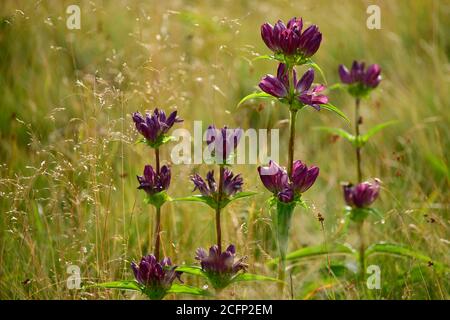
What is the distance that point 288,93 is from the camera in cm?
180

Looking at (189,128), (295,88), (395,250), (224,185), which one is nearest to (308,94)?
(295,88)

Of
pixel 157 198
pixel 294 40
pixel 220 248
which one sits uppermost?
pixel 294 40

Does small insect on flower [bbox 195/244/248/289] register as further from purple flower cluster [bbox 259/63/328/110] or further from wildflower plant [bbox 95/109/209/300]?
purple flower cluster [bbox 259/63/328/110]

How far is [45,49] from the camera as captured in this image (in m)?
3.75

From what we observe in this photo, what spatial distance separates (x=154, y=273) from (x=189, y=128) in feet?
4.73

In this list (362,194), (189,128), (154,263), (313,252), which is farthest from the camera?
(189,128)

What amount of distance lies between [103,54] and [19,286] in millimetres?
1776

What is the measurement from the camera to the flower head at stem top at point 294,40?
173 cm

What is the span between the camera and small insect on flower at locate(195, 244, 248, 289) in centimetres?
174

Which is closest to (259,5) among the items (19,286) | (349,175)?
(349,175)

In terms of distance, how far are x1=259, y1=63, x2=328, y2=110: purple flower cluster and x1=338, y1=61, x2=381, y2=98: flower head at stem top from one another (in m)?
0.52

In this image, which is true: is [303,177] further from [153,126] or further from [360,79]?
[360,79]
